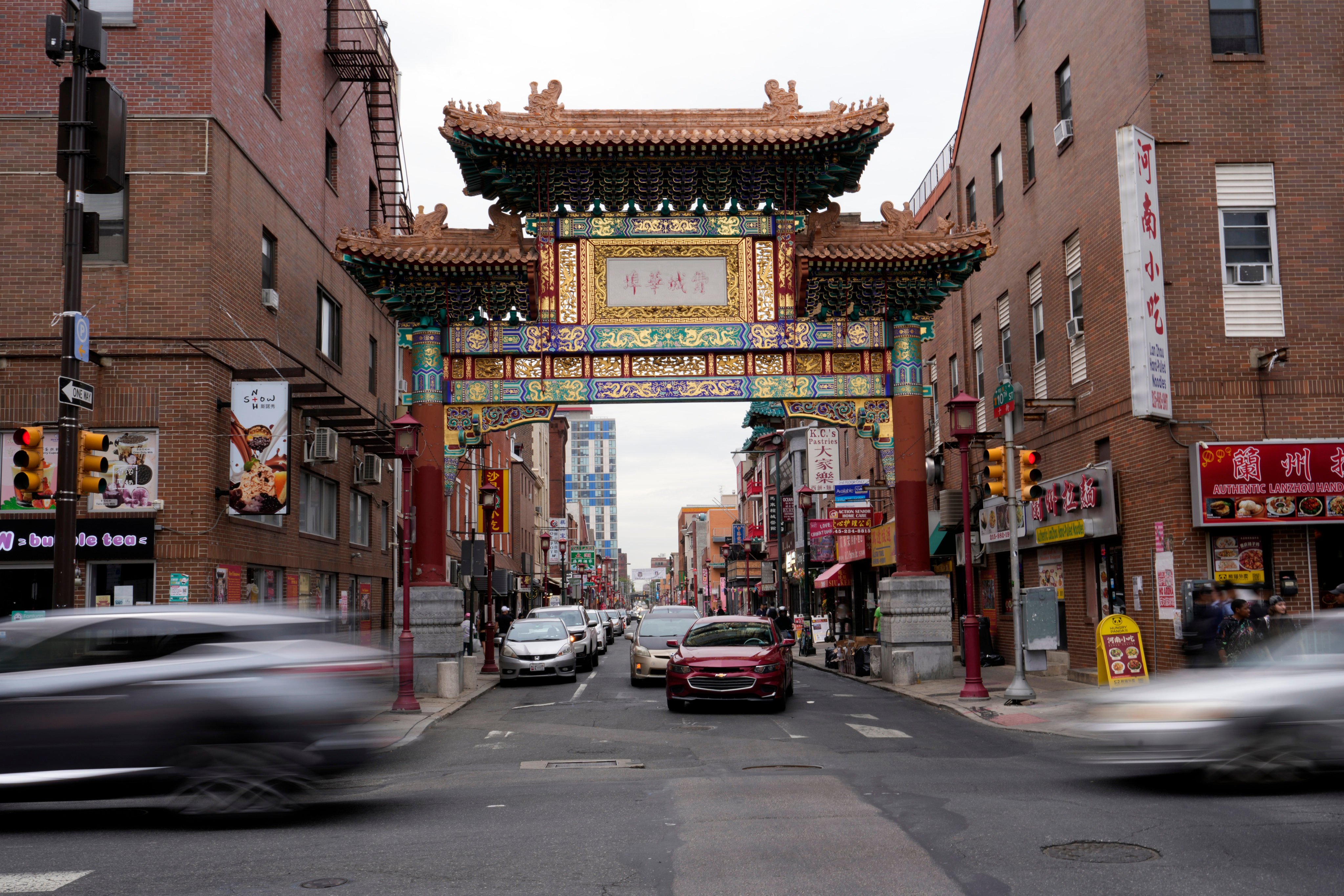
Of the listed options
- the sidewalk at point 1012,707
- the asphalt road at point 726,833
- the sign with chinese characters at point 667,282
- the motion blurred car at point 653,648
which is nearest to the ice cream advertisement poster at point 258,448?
the sign with chinese characters at point 667,282

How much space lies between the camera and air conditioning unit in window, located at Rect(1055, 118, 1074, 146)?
22797mm

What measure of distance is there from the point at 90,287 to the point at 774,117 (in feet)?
42.6

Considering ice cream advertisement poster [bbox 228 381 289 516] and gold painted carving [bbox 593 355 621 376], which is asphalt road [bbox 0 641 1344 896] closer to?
Result: ice cream advertisement poster [bbox 228 381 289 516]

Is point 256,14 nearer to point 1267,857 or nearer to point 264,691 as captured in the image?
point 264,691

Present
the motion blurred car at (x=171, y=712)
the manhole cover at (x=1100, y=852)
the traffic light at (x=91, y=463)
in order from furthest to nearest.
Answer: the traffic light at (x=91, y=463)
the motion blurred car at (x=171, y=712)
the manhole cover at (x=1100, y=852)

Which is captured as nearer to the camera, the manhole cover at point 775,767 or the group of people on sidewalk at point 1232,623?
the manhole cover at point 775,767

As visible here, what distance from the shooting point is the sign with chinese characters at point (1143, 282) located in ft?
57.6

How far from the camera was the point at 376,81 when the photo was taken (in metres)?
30.8

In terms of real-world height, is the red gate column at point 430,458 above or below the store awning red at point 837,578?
above

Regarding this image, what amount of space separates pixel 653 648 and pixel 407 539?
260 inches

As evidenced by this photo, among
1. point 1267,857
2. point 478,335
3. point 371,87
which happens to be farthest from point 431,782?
point 371,87

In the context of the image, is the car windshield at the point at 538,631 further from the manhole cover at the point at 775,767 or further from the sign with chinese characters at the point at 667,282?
the manhole cover at the point at 775,767

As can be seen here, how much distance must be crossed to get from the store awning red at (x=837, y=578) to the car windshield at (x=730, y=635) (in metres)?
25.5

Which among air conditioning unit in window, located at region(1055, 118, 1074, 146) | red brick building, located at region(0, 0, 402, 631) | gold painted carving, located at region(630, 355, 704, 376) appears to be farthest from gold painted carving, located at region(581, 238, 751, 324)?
air conditioning unit in window, located at region(1055, 118, 1074, 146)
